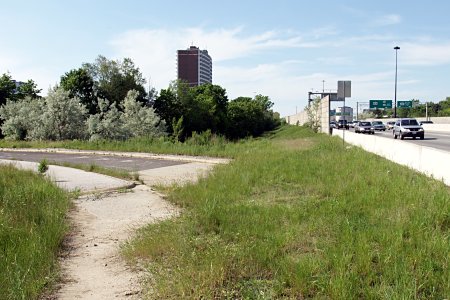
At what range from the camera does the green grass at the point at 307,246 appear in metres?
4.59

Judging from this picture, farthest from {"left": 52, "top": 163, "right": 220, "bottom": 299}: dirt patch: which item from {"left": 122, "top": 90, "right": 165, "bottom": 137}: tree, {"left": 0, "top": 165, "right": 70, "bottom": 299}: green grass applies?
{"left": 122, "top": 90, "right": 165, "bottom": 137}: tree

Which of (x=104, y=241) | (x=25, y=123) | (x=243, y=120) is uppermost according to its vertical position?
(x=243, y=120)

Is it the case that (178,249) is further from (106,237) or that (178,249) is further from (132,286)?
(106,237)

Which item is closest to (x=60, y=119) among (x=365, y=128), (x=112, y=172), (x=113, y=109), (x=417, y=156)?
(x=113, y=109)

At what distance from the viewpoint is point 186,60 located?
6718 inches

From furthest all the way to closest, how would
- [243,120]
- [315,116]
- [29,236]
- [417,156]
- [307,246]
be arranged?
[243,120], [315,116], [417,156], [29,236], [307,246]

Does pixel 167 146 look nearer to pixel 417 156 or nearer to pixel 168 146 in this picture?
pixel 168 146

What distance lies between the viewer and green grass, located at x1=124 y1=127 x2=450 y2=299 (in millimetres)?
4594

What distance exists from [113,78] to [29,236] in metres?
62.4

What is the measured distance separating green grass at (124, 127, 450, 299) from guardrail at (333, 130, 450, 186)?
6.48 ft

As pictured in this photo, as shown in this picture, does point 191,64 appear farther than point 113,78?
Yes

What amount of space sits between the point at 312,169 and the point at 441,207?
705 centimetres

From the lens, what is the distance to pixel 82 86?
205 feet

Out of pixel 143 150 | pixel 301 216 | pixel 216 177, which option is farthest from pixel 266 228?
pixel 143 150
